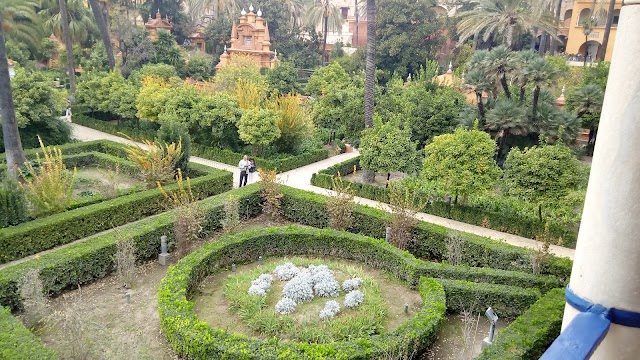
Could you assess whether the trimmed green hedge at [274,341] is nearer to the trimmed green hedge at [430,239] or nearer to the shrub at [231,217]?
the shrub at [231,217]

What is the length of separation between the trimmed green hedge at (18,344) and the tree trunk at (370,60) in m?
12.7

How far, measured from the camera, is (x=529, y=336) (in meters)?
6.51

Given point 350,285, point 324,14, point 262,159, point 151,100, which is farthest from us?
point 324,14

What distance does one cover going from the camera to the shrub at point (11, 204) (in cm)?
1096

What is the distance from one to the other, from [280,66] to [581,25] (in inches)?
975

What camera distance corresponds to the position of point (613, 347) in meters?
2.62

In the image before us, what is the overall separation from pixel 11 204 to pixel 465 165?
10.8 meters

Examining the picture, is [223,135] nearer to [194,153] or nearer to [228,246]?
[194,153]

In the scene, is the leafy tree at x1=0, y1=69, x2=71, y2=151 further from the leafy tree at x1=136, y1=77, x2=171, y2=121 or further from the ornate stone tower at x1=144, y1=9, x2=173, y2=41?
the ornate stone tower at x1=144, y1=9, x2=173, y2=41

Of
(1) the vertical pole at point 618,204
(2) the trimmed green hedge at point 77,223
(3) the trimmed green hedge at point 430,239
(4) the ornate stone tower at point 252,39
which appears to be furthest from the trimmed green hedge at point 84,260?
(4) the ornate stone tower at point 252,39

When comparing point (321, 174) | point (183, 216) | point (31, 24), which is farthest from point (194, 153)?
point (31, 24)

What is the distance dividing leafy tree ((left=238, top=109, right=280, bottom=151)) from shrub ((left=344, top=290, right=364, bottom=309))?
395 inches

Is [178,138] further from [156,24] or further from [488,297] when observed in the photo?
[156,24]

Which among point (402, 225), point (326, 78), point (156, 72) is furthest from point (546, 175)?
point (156, 72)
